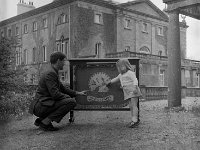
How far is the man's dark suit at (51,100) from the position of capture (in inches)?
188

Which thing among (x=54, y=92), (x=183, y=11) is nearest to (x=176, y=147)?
(x=54, y=92)

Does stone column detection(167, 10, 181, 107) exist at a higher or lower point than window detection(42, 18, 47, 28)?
lower

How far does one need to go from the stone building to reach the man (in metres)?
9.27

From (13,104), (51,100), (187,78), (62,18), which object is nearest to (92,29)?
(62,18)

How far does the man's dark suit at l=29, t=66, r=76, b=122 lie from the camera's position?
4.77 m

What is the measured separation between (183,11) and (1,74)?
573cm

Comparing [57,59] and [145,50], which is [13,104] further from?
[145,50]

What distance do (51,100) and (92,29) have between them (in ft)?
42.1

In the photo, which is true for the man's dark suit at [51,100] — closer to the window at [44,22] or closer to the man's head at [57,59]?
the man's head at [57,59]

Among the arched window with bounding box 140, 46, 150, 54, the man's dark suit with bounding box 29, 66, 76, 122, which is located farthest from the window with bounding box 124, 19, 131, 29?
the man's dark suit with bounding box 29, 66, 76, 122

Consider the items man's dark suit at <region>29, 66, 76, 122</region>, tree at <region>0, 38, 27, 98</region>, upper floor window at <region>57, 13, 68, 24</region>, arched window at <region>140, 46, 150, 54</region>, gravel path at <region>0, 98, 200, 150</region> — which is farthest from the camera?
arched window at <region>140, 46, 150, 54</region>

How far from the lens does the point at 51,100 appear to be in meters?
4.84

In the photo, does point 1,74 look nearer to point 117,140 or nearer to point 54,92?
point 54,92

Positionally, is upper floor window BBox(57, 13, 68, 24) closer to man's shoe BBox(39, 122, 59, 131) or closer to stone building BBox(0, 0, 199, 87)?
stone building BBox(0, 0, 199, 87)
